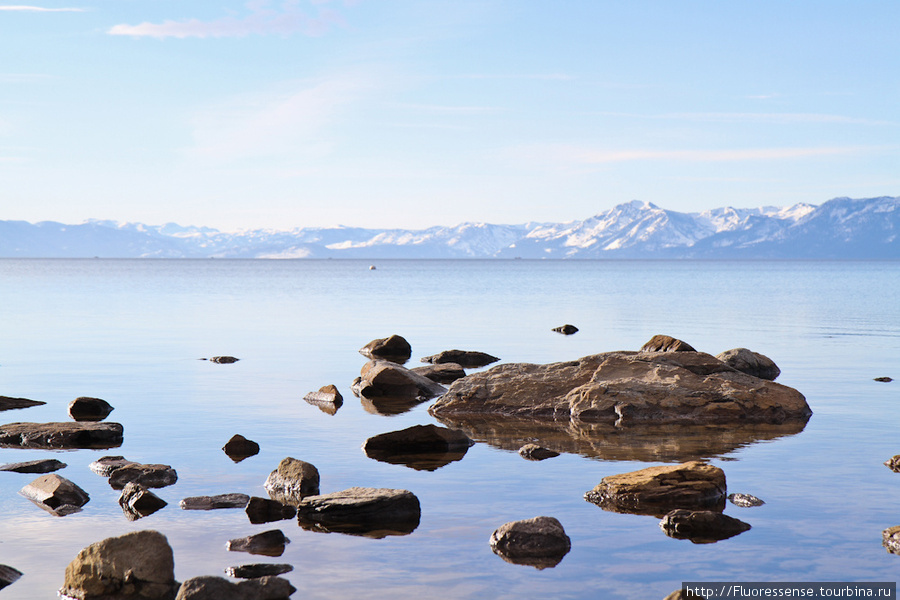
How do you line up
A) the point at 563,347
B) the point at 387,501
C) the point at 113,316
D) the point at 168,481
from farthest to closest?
the point at 113,316
the point at 563,347
the point at 168,481
the point at 387,501

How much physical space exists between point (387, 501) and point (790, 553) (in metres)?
5.54

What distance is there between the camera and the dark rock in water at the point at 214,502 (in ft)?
46.4

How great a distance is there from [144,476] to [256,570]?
17.6 feet

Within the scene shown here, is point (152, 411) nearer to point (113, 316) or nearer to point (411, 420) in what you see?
point (411, 420)

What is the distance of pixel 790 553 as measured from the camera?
474 inches

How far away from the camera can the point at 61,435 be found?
1947cm

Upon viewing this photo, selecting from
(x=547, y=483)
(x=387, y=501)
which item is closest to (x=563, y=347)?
(x=547, y=483)

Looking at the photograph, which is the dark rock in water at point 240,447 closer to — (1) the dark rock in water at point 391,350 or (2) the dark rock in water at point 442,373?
(2) the dark rock in water at point 442,373

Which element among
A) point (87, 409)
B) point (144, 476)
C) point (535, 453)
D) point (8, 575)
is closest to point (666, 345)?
point (535, 453)

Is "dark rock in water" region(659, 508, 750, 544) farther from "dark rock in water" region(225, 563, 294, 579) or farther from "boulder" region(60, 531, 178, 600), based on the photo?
"boulder" region(60, 531, 178, 600)

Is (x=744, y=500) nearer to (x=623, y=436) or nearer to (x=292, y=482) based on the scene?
(x=623, y=436)

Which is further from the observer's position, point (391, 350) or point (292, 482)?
point (391, 350)

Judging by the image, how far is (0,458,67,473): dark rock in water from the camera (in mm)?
16516

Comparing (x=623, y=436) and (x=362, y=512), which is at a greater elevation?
(x=623, y=436)
